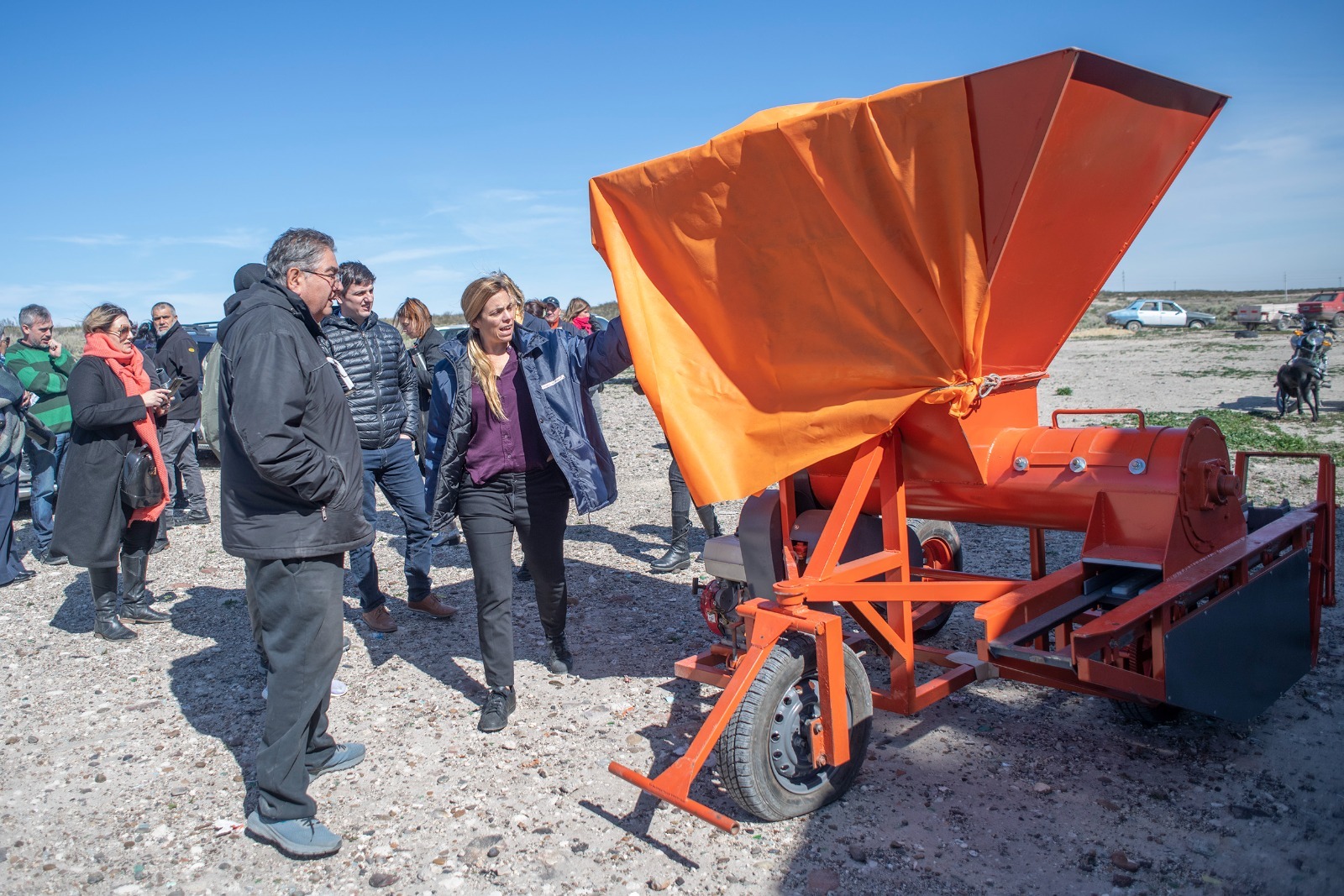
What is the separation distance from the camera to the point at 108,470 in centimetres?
602

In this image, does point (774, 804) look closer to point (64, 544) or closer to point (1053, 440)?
point (1053, 440)

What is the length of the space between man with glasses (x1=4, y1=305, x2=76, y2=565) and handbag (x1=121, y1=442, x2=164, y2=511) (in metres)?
2.83

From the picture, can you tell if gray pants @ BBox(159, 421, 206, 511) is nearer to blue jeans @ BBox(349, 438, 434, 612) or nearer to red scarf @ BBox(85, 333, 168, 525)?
red scarf @ BBox(85, 333, 168, 525)

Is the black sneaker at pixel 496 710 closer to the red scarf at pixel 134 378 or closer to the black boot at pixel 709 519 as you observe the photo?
→ the black boot at pixel 709 519

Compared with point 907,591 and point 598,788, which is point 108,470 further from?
point 907,591

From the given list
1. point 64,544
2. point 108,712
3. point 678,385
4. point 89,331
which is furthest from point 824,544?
point 89,331

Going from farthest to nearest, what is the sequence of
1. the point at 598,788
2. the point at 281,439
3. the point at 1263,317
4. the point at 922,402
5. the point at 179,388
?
1. the point at 1263,317
2. the point at 179,388
3. the point at 598,788
4. the point at 922,402
5. the point at 281,439

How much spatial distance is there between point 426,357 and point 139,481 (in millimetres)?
2567

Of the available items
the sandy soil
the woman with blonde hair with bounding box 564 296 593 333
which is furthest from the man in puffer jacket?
the woman with blonde hair with bounding box 564 296 593 333

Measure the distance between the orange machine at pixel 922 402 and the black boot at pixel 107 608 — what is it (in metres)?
4.28

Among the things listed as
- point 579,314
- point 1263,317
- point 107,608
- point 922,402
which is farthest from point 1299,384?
point 1263,317

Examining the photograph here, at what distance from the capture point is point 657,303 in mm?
3924

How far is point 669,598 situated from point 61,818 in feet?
12.1

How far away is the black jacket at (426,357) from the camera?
7.57 metres
